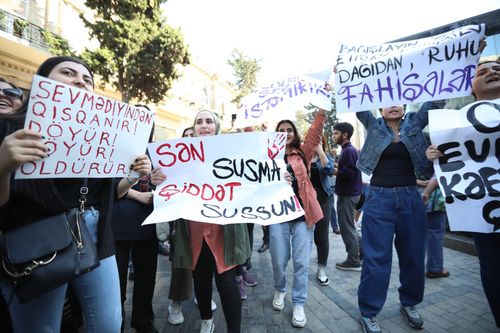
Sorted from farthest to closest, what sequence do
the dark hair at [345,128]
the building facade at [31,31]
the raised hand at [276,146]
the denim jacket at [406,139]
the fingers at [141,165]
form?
the building facade at [31,31] → the dark hair at [345,128] → the denim jacket at [406,139] → the raised hand at [276,146] → the fingers at [141,165]

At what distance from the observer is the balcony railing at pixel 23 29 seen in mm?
9602

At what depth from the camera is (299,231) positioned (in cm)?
274

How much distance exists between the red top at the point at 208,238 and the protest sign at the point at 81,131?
28.6 inches

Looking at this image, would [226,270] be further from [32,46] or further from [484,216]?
[32,46]

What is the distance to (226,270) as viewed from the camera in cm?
205

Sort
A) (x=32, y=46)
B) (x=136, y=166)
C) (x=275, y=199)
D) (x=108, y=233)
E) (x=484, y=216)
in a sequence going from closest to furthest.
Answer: (x=108, y=233), (x=136, y=166), (x=484, y=216), (x=275, y=199), (x=32, y=46)

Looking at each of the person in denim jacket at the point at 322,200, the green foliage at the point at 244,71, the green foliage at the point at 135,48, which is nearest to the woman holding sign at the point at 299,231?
the person in denim jacket at the point at 322,200

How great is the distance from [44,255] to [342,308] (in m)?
2.82

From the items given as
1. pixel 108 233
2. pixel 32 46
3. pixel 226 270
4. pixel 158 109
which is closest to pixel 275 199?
pixel 226 270

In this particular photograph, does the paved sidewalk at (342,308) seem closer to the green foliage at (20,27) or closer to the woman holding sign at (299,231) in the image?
the woman holding sign at (299,231)

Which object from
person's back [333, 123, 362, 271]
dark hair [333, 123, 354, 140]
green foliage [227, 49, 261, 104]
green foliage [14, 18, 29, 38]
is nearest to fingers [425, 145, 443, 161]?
person's back [333, 123, 362, 271]

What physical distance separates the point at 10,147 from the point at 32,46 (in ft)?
41.8

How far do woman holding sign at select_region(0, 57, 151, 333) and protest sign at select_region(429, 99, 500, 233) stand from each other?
2372mm

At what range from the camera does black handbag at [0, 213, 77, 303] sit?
117cm
